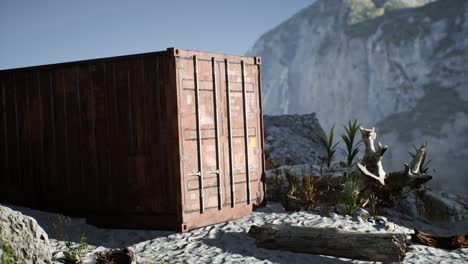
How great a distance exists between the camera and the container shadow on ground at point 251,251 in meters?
7.37

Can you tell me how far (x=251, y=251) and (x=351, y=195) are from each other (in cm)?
276

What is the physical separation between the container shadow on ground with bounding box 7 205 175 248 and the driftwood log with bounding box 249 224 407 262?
1748 millimetres

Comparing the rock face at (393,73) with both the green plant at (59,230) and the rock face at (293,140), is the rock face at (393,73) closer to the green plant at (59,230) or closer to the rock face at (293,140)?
the rock face at (293,140)

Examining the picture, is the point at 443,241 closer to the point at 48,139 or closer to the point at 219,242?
the point at 219,242

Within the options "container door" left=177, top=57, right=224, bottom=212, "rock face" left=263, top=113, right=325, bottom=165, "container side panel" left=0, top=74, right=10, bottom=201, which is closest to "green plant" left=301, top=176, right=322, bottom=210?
"container door" left=177, top=57, right=224, bottom=212

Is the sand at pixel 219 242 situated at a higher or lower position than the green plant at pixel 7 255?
lower

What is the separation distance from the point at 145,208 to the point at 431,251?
469cm

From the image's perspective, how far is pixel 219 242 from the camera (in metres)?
8.02

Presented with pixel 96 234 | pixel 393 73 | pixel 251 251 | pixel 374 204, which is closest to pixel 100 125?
pixel 96 234

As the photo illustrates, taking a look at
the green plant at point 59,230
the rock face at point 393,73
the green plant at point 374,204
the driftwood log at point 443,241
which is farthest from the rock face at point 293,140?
the rock face at point 393,73

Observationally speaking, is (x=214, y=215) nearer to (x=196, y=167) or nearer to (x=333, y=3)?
(x=196, y=167)

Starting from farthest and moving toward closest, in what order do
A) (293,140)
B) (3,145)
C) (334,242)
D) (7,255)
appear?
(293,140)
(3,145)
(334,242)
(7,255)

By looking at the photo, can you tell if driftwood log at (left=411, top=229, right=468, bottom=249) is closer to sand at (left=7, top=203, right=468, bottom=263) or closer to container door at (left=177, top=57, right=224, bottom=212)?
sand at (left=7, top=203, right=468, bottom=263)

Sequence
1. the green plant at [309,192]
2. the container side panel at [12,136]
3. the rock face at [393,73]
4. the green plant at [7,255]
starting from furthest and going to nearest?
the rock face at [393,73]
the container side panel at [12,136]
the green plant at [309,192]
the green plant at [7,255]
